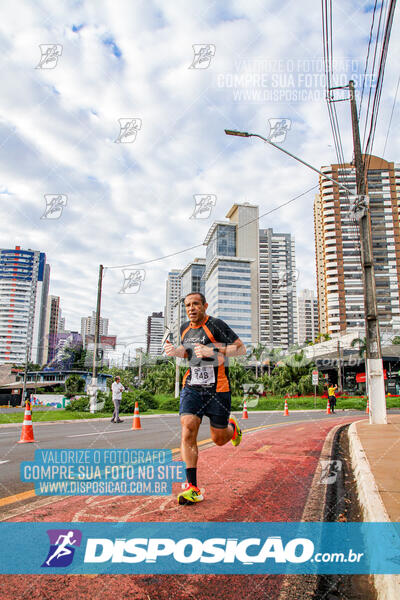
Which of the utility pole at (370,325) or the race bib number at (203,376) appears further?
the utility pole at (370,325)

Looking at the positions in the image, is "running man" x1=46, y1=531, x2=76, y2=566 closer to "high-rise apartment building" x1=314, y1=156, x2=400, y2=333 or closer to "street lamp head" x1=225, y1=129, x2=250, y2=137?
"street lamp head" x1=225, y1=129, x2=250, y2=137

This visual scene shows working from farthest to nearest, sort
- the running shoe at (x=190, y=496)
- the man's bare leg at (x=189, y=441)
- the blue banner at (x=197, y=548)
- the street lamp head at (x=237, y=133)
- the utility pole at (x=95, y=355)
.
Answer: the utility pole at (x=95, y=355) → the street lamp head at (x=237, y=133) → the man's bare leg at (x=189, y=441) → the running shoe at (x=190, y=496) → the blue banner at (x=197, y=548)

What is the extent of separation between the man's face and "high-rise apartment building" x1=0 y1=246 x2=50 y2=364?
18895 centimetres

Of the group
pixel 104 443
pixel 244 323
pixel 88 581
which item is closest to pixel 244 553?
pixel 88 581

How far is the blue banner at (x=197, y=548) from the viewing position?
7.57ft

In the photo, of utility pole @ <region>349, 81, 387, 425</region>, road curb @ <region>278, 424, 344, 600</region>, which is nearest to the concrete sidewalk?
road curb @ <region>278, 424, 344, 600</region>

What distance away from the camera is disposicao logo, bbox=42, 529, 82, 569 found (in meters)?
2.37

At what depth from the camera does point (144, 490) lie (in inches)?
160

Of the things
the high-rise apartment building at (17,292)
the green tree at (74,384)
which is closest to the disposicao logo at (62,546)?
the green tree at (74,384)

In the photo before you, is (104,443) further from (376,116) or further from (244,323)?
(244,323)

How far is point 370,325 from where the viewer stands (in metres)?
11.6

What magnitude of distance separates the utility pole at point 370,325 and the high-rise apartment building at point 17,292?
18327 cm

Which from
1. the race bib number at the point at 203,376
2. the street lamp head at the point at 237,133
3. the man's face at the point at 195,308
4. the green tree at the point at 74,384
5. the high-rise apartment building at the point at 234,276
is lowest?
the green tree at the point at 74,384

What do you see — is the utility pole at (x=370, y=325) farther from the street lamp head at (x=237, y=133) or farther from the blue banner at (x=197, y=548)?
the blue banner at (x=197, y=548)
